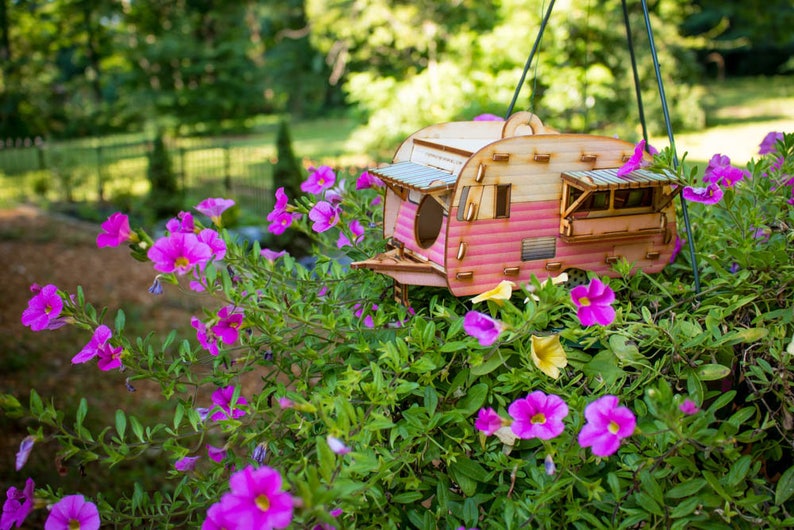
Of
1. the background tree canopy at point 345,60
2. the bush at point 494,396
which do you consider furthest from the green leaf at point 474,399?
the background tree canopy at point 345,60

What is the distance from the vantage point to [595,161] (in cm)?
109

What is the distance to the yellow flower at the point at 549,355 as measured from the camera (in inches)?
36.6

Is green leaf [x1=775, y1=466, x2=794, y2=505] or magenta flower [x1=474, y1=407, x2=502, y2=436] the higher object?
magenta flower [x1=474, y1=407, x2=502, y2=436]

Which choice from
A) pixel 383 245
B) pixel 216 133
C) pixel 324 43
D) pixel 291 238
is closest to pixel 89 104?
pixel 216 133

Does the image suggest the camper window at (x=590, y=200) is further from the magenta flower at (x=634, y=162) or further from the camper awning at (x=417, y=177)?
the camper awning at (x=417, y=177)

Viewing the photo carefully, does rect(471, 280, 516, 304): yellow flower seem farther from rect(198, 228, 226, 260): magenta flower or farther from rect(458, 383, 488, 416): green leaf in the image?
rect(198, 228, 226, 260): magenta flower

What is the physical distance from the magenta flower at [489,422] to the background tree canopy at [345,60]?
4900 millimetres

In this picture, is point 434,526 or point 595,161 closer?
point 434,526

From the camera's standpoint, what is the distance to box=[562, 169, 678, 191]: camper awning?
101 cm

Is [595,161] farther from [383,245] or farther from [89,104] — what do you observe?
[89,104]

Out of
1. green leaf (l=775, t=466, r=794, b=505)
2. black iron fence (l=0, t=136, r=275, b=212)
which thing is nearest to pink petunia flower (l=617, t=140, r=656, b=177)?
green leaf (l=775, t=466, r=794, b=505)

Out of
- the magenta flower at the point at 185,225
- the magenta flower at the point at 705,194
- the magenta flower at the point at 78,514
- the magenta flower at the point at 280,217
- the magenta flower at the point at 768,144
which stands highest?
the magenta flower at the point at 768,144

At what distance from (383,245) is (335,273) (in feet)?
0.37

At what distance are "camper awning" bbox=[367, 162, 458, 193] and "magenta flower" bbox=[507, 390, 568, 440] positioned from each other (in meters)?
0.33
